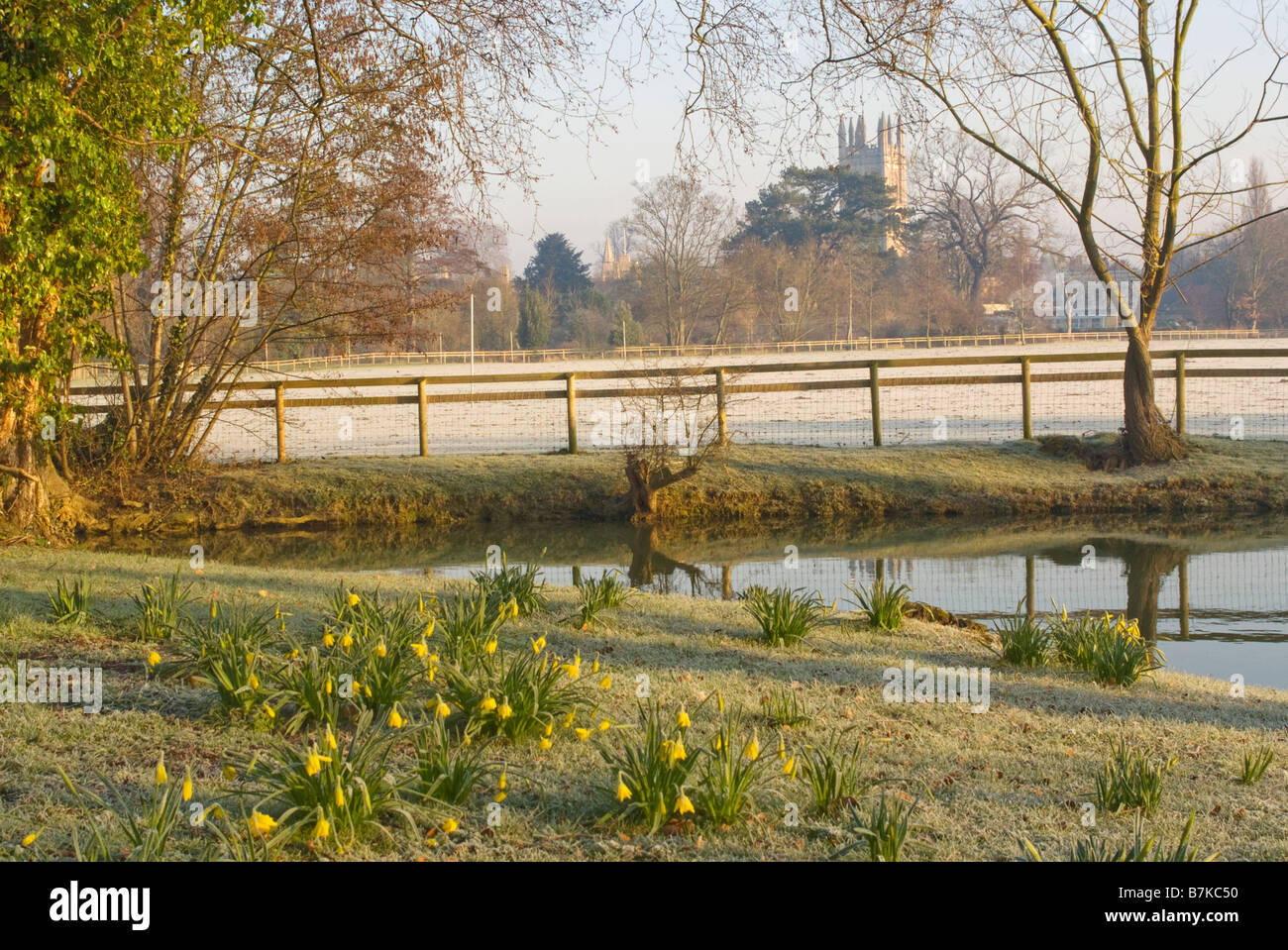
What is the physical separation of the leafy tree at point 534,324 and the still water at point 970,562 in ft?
129

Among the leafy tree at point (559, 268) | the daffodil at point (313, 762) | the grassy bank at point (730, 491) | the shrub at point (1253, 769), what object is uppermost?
the leafy tree at point (559, 268)

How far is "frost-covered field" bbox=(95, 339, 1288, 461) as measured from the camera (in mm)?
19906

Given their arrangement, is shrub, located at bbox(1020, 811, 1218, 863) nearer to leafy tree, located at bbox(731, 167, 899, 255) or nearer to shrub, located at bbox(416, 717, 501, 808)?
shrub, located at bbox(416, 717, 501, 808)

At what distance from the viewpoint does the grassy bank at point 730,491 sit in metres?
14.9

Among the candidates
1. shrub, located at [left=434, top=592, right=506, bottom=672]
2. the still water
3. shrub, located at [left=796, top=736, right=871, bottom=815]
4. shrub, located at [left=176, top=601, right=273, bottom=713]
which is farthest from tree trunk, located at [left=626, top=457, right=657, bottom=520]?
shrub, located at [left=796, top=736, right=871, bottom=815]

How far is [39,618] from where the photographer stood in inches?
257

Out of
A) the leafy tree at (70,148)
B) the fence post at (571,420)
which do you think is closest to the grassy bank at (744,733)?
the leafy tree at (70,148)

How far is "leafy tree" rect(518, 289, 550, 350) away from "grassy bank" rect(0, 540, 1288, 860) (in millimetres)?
45956

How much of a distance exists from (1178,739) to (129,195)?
8.65 metres

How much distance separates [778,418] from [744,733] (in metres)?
21.8

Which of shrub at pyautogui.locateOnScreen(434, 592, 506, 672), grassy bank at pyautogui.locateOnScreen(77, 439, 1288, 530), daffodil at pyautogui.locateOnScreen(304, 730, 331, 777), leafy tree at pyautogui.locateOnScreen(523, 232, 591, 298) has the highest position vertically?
leafy tree at pyautogui.locateOnScreen(523, 232, 591, 298)

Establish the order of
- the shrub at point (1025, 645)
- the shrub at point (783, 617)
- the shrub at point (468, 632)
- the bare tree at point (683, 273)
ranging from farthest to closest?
the bare tree at point (683, 273) → the shrub at point (783, 617) → the shrub at point (1025, 645) → the shrub at point (468, 632)

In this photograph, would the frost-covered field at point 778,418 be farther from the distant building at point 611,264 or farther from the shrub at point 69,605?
the distant building at point 611,264
